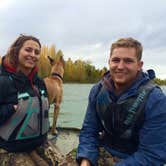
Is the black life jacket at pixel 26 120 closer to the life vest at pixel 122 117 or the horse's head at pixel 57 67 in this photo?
the life vest at pixel 122 117

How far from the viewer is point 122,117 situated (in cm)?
350

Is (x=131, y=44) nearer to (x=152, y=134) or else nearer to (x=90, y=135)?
(x=152, y=134)

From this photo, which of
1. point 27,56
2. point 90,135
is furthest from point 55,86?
point 90,135

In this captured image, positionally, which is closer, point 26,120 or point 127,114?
point 127,114

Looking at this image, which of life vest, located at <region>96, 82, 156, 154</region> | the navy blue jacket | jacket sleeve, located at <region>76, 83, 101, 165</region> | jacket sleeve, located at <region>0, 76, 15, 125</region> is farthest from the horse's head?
the navy blue jacket

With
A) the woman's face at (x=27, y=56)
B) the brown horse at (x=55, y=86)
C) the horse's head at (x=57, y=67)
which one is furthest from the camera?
the horse's head at (x=57, y=67)

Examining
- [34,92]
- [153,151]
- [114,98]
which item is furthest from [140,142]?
[34,92]

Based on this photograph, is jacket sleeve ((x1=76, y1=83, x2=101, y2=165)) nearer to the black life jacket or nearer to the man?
the man

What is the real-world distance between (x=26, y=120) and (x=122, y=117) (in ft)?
4.08

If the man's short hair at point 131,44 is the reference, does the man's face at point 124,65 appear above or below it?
below

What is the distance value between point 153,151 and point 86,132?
75 centimetres

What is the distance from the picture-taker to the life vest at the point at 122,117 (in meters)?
3.42

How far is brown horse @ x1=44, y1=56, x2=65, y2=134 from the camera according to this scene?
7516mm

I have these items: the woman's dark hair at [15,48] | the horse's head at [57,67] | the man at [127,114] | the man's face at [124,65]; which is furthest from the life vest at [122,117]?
the horse's head at [57,67]
